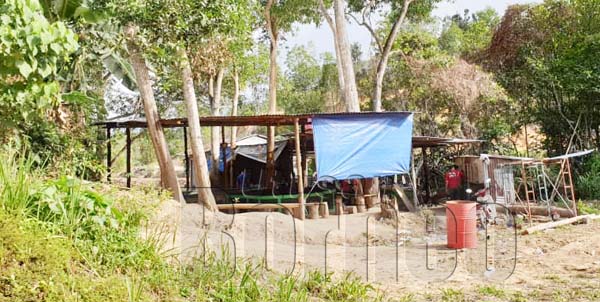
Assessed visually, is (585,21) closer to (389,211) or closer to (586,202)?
(586,202)

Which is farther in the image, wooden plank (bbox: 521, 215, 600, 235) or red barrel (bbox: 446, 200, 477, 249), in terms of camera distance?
wooden plank (bbox: 521, 215, 600, 235)

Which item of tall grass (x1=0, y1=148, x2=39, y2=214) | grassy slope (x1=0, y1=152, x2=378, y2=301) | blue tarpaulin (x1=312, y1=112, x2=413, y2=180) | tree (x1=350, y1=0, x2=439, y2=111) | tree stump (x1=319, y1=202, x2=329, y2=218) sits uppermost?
tree (x1=350, y1=0, x2=439, y2=111)

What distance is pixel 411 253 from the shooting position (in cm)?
796

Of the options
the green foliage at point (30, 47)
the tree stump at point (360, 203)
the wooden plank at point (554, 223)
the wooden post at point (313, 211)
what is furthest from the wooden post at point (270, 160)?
the green foliage at point (30, 47)

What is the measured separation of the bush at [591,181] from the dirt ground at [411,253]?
150 inches

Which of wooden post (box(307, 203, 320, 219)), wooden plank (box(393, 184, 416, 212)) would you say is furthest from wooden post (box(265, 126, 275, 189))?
wooden plank (box(393, 184, 416, 212))

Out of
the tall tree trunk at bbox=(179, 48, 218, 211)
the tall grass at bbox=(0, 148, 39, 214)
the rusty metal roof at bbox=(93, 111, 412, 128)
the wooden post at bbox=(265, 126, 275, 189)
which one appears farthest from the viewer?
the wooden post at bbox=(265, 126, 275, 189)

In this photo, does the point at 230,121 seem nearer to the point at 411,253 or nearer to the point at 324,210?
the point at 324,210

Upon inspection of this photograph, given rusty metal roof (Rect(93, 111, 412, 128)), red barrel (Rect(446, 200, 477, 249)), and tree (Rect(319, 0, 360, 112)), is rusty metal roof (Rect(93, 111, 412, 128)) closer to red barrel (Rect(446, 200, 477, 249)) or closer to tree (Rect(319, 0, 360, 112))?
tree (Rect(319, 0, 360, 112))

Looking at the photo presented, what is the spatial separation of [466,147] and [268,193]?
23.1ft

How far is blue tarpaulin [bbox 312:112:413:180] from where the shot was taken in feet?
34.4

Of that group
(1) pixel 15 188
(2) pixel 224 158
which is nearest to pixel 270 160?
(2) pixel 224 158

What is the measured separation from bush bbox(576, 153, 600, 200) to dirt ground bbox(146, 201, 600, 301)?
3810mm

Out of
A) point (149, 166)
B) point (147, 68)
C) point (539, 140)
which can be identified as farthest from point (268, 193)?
point (149, 166)
